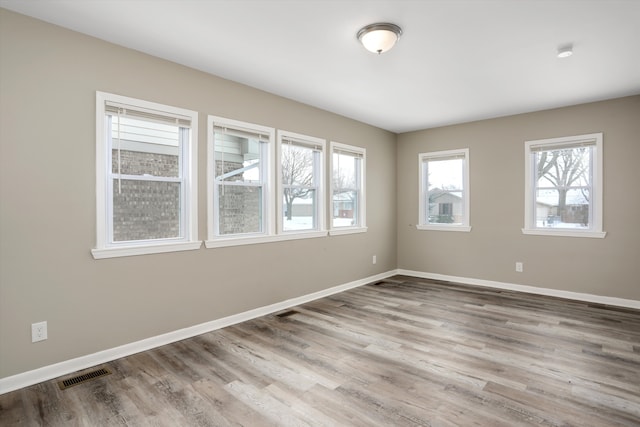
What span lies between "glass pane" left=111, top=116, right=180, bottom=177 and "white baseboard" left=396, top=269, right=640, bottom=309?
450cm

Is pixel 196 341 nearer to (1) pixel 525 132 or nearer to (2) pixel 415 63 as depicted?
(2) pixel 415 63

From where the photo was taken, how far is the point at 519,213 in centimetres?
514

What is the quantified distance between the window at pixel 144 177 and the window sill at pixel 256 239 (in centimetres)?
24

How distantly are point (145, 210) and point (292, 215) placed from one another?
1858 millimetres

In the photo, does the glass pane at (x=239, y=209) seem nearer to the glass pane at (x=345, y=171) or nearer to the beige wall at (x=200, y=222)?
the beige wall at (x=200, y=222)

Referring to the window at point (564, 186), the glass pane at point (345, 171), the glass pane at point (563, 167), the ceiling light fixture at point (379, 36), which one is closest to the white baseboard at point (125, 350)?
the glass pane at point (345, 171)

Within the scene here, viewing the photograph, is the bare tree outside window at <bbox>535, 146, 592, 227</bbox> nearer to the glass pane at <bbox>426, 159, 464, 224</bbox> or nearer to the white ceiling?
the white ceiling

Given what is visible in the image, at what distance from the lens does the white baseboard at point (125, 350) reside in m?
2.45

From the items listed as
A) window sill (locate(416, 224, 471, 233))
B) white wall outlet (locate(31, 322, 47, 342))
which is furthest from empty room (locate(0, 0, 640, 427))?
window sill (locate(416, 224, 471, 233))

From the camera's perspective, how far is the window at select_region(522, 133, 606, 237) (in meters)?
4.57

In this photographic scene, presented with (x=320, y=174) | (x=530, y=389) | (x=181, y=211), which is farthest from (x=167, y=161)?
(x=530, y=389)

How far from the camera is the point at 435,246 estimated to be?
600cm

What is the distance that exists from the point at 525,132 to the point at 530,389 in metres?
3.89

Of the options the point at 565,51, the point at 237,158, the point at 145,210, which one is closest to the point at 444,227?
the point at 565,51
